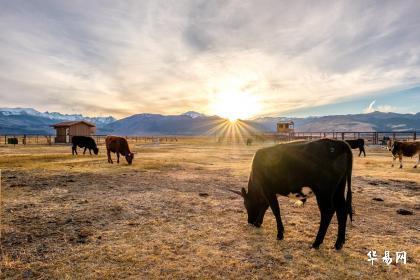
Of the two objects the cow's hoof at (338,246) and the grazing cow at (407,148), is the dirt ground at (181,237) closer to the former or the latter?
the cow's hoof at (338,246)

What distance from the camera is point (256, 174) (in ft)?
24.9

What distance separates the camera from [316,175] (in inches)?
243

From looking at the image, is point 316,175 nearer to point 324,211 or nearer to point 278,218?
point 324,211

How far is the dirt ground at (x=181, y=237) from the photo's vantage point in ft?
17.5

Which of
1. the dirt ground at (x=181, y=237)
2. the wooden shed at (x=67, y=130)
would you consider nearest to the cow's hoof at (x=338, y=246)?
the dirt ground at (x=181, y=237)

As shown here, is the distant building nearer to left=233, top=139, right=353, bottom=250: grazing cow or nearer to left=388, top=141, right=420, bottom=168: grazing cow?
left=388, top=141, right=420, bottom=168: grazing cow

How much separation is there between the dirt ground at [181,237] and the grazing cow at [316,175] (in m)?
0.84

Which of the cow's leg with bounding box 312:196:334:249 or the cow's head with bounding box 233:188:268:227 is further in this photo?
the cow's head with bounding box 233:188:268:227

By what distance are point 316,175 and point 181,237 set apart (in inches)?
141

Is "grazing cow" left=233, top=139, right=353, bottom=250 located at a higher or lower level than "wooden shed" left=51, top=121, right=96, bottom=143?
lower

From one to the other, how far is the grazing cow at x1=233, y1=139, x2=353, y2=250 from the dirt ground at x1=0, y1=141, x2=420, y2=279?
839 millimetres

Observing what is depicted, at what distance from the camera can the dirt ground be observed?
534 cm

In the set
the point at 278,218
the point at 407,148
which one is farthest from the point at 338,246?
the point at 407,148

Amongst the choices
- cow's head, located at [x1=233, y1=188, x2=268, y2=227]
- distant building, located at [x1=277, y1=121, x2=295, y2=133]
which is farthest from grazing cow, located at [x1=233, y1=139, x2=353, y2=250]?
distant building, located at [x1=277, y1=121, x2=295, y2=133]
